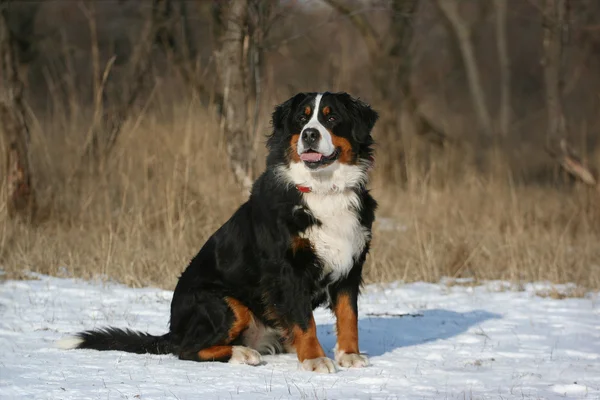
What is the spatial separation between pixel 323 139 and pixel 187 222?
12.1ft

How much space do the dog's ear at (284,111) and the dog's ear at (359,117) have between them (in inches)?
10.5

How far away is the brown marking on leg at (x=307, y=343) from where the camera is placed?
15.4ft

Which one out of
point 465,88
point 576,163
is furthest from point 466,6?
point 576,163

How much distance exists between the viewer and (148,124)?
9.67 m

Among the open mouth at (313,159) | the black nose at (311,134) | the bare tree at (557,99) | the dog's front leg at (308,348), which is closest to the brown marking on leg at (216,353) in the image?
the dog's front leg at (308,348)

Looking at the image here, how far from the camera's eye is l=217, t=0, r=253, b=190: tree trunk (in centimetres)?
837

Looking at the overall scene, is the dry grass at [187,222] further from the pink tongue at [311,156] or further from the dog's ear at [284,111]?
the pink tongue at [311,156]

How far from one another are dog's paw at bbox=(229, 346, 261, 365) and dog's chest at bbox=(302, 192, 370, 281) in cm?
59

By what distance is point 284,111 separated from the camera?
17.2 feet

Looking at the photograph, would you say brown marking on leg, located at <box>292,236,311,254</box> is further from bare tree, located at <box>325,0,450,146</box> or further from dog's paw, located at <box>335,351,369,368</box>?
bare tree, located at <box>325,0,450,146</box>

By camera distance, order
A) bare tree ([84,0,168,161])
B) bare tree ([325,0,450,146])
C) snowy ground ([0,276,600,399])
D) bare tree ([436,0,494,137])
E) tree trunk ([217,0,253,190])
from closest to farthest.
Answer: snowy ground ([0,276,600,399])
tree trunk ([217,0,253,190])
bare tree ([84,0,168,161])
bare tree ([325,0,450,146])
bare tree ([436,0,494,137])

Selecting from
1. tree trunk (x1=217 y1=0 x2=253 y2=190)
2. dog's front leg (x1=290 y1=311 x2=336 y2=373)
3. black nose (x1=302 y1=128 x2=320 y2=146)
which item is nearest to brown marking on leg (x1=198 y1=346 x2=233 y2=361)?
dog's front leg (x1=290 y1=311 x2=336 y2=373)

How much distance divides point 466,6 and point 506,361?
3094 cm

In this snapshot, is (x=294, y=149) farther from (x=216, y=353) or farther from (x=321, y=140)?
(x=216, y=353)
